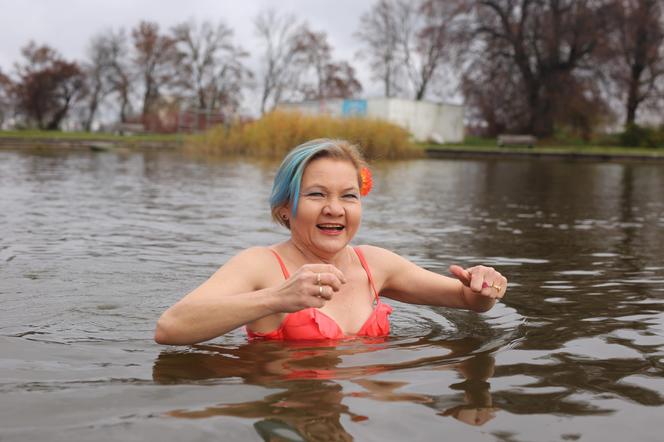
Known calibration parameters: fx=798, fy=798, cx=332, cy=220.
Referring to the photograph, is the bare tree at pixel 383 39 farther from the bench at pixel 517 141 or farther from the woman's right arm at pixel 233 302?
the woman's right arm at pixel 233 302

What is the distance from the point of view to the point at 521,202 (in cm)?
1295

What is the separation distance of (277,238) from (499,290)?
4.46 metres

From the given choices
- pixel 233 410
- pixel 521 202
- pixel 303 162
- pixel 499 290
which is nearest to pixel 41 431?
pixel 233 410

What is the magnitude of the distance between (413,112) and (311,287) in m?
44.4

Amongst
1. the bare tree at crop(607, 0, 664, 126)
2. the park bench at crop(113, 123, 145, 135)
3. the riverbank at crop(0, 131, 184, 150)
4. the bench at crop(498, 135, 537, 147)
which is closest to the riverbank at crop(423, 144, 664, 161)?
the bench at crop(498, 135, 537, 147)

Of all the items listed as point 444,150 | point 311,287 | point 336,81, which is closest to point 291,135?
point 444,150

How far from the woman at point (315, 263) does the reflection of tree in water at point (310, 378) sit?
0.43ft

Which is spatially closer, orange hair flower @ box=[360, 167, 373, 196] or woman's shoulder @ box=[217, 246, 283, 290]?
woman's shoulder @ box=[217, 246, 283, 290]

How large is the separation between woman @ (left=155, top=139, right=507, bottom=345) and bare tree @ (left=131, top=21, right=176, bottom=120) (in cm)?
5976

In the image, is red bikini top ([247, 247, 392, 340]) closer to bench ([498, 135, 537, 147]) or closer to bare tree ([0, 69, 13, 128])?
bench ([498, 135, 537, 147])

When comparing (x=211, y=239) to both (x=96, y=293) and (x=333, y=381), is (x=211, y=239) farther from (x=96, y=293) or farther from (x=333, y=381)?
(x=333, y=381)

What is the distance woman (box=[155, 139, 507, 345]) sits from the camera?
10.1ft

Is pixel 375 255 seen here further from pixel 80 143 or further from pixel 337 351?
pixel 80 143

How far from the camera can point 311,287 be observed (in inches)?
110
